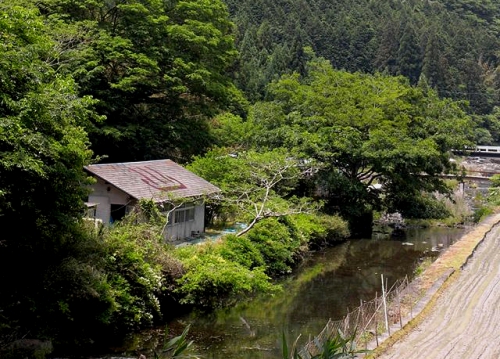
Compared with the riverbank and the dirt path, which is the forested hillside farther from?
the dirt path

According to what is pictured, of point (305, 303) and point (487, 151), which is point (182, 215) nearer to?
point (305, 303)

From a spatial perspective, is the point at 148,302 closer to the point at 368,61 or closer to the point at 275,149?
the point at 275,149

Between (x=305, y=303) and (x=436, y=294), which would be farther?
(x=305, y=303)

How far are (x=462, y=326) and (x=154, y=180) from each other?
13.5 metres

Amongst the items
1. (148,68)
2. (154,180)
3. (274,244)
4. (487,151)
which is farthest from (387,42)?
(154,180)

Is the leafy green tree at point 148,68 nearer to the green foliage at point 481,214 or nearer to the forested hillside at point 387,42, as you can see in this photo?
the green foliage at point 481,214

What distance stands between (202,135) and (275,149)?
4668 mm

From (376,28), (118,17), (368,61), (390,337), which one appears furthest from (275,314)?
(376,28)

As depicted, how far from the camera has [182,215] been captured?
2477 centimetres

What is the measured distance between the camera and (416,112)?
39.2m

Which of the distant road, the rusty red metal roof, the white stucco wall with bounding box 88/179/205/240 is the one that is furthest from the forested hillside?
the white stucco wall with bounding box 88/179/205/240

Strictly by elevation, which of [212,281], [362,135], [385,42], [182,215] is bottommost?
[212,281]

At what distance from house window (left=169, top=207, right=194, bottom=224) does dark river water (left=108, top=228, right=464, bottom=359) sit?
485 centimetres

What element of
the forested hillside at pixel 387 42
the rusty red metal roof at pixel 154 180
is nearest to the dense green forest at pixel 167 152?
the rusty red metal roof at pixel 154 180
